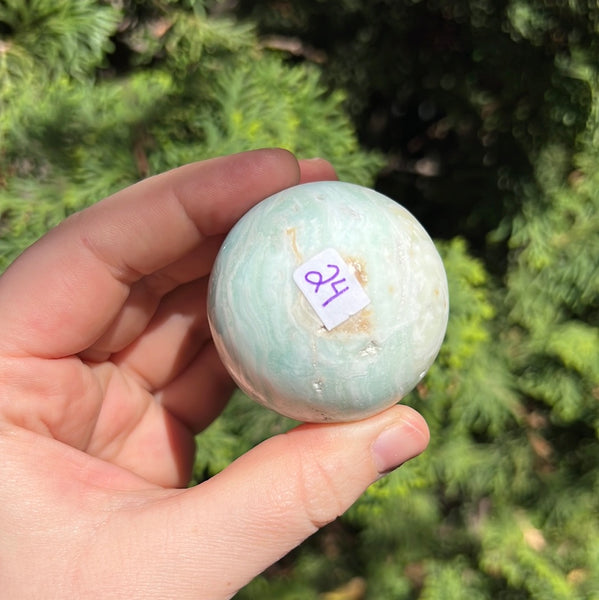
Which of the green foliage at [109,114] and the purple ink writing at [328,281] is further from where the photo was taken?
the green foliage at [109,114]

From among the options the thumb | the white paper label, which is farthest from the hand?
the white paper label

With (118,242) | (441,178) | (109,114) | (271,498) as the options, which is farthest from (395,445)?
(441,178)

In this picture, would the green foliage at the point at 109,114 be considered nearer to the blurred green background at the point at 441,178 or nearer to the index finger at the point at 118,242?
the blurred green background at the point at 441,178

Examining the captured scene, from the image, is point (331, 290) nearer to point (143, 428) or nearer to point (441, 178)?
point (143, 428)

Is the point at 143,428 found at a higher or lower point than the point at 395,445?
lower

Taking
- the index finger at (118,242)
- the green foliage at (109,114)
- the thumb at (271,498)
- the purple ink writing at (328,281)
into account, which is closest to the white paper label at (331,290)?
the purple ink writing at (328,281)

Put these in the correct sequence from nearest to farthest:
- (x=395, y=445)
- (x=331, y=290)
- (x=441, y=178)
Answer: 1. (x=331, y=290)
2. (x=395, y=445)
3. (x=441, y=178)

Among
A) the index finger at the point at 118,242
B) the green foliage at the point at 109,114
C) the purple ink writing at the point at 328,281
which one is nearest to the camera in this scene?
the purple ink writing at the point at 328,281

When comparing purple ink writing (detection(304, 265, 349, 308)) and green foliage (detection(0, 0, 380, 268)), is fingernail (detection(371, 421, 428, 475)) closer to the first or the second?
purple ink writing (detection(304, 265, 349, 308))
